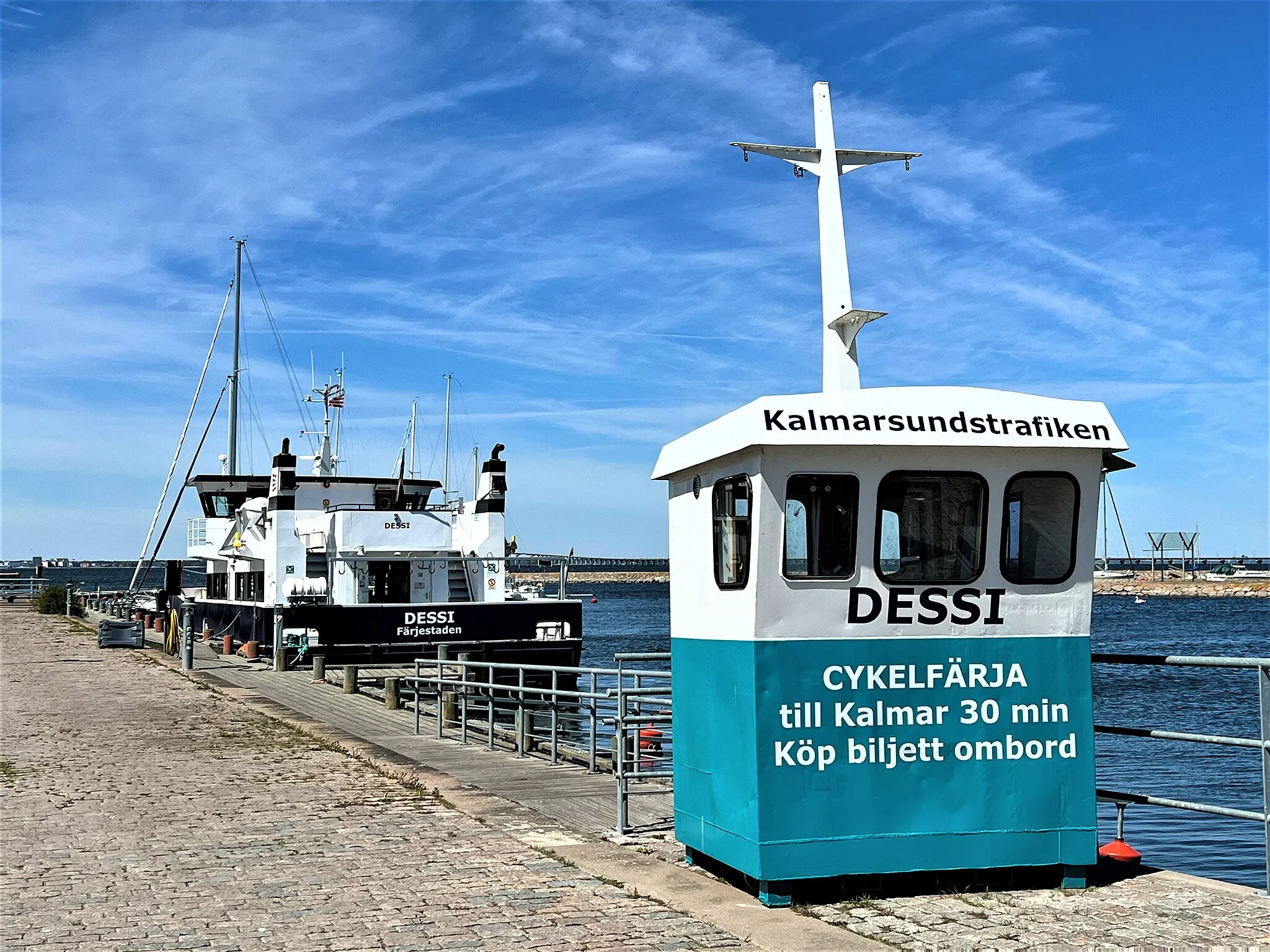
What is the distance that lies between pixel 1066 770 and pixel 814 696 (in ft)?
4.93

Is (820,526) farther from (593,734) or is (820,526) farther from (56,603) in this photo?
(56,603)

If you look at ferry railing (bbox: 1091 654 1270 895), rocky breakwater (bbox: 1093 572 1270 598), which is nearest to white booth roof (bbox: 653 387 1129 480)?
ferry railing (bbox: 1091 654 1270 895)

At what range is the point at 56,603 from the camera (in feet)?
190

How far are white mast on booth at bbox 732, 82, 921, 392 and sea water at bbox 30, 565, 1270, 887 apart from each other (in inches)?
286

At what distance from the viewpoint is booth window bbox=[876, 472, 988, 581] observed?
7.14 metres

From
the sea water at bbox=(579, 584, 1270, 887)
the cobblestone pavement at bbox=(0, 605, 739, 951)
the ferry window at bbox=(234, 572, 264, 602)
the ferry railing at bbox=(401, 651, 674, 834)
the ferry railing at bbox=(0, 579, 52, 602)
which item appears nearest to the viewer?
the cobblestone pavement at bbox=(0, 605, 739, 951)

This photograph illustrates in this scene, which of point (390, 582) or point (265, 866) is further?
point (390, 582)

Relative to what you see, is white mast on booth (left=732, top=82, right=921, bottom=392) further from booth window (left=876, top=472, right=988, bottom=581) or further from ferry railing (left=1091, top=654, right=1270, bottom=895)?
Answer: ferry railing (left=1091, top=654, right=1270, bottom=895)

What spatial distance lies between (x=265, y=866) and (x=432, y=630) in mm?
20086

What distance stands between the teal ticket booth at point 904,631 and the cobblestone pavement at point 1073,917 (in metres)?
0.19

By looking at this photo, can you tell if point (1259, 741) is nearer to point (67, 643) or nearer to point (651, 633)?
point (67, 643)

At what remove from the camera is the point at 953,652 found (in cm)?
718

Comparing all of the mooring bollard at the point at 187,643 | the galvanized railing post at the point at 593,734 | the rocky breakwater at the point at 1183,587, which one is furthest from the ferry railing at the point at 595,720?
the rocky breakwater at the point at 1183,587

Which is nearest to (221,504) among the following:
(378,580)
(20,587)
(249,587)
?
(249,587)
